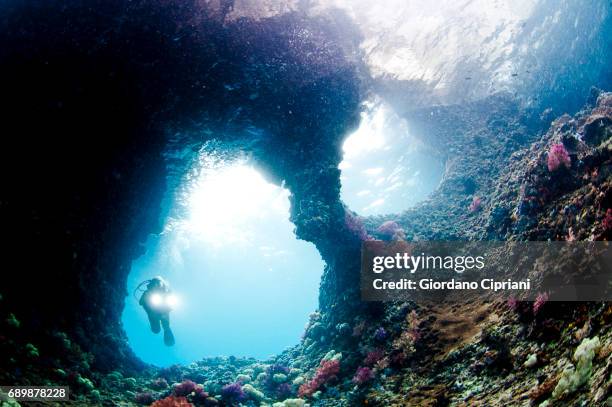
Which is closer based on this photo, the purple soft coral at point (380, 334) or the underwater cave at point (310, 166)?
the underwater cave at point (310, 166)

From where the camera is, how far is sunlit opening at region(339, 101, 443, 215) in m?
26.7

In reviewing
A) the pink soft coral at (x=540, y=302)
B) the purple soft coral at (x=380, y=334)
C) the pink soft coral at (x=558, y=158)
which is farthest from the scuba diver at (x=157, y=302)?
the pink soft coral at (x=558, y=158)

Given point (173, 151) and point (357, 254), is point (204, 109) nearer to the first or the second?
point (173, 151)

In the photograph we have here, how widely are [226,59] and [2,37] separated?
20.2ft

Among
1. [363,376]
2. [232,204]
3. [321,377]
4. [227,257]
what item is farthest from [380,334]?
[227,257]

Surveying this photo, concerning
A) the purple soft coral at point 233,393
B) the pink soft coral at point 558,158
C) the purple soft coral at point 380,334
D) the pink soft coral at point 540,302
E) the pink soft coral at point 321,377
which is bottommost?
the purple soft coral at point 233,393

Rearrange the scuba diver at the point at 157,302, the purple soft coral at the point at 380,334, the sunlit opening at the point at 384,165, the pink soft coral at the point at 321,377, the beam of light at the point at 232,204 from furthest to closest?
the sunlit opening at the point at 384,165
the beam of light at the point at 232,204
the scuba diver at the point at 157,302
the purple soft coral at the point at 380,334
the pink soft coral at the point at 321,377

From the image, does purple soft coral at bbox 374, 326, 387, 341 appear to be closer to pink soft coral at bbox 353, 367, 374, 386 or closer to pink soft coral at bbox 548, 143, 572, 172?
pink soft coral at bbox 353, 367, 374, 386

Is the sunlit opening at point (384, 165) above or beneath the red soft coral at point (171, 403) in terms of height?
above

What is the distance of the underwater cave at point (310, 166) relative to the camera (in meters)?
7.22

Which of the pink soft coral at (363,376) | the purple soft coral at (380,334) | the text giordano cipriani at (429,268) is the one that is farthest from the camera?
the text giordano cipriani at (429,268)

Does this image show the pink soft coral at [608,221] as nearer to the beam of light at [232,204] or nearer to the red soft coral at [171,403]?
the red soft coral at [171,403]

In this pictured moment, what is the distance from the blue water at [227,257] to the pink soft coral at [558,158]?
13.8m

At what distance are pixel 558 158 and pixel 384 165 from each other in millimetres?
25895
